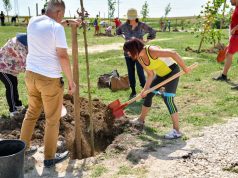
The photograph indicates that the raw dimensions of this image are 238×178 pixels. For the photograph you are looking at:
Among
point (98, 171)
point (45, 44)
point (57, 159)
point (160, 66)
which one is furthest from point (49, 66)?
point (160, 66)

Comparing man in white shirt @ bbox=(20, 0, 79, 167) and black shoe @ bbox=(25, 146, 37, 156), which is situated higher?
man in white shirt @ bbox=(20, 0, 79, 167)

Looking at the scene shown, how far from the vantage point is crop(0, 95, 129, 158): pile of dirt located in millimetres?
5056

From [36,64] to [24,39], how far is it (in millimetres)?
1566

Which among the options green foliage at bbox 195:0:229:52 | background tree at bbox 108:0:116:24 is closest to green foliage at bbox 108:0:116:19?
background tree at bbox 108:0:116:24

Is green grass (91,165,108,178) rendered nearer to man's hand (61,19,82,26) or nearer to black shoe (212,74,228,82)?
man's hand (61,19,82,26)

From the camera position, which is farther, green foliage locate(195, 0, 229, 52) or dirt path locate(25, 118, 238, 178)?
green foliage locate(195, 0, 229, 52)

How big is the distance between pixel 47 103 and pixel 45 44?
678 millimetres

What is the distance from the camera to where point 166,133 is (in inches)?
210

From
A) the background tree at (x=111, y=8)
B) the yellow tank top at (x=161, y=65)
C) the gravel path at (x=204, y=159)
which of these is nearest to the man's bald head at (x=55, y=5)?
the yellow tank top at (x=161, y=65)

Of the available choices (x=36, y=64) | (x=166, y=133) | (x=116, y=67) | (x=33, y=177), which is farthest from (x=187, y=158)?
(x=116, y=67)

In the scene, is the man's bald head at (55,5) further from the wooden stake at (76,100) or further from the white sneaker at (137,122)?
the white sneaker at (137,122)

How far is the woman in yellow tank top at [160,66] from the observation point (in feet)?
14.9

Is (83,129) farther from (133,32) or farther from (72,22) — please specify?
(133,32)

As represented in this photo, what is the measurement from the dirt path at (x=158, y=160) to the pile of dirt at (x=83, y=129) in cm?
44
